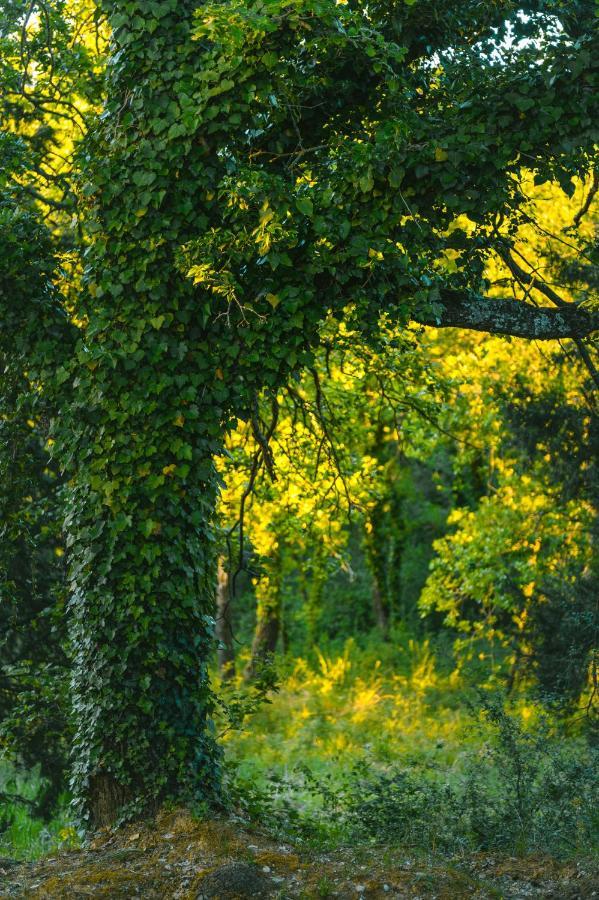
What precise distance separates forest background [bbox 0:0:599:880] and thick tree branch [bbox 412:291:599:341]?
117 mm

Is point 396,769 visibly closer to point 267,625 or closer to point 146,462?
point 146,462

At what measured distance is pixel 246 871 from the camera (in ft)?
19.1

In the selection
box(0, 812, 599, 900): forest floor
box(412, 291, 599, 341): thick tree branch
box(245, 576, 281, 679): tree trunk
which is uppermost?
box(412, 291, 599, 341): thick tree branch

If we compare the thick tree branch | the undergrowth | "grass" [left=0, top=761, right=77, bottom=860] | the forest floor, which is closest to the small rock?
the forest floor

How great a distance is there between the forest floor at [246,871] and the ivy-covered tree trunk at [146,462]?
33cm

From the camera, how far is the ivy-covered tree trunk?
262 inches

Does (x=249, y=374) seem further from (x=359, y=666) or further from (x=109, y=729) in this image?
(x=359, y=666)

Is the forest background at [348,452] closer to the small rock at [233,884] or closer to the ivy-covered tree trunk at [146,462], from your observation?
the ivy-covered tree trunk at [146,462]

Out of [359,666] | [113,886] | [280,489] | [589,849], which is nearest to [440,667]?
[359,666]

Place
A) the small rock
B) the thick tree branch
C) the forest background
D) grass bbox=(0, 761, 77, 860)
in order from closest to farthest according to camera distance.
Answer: the small rock → the forest background → the thick tree branch → grass bbox=(0, 761, 77, 860)

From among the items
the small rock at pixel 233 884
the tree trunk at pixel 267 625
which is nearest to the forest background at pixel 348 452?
the tree trunk at pixel 267 625

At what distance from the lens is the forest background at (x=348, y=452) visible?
651 centimetres

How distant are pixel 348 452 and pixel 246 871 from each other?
22.4ft

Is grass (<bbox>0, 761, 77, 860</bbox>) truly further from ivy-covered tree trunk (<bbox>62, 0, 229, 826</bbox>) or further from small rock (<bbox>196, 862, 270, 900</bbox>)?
small rock (<bbox>196, 862, 270, 900</bbox>)
